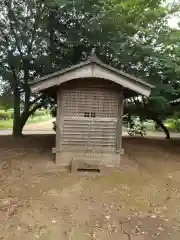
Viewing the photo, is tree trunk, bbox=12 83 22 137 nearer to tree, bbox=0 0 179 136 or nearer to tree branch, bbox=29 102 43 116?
tree, bbox=0 0 179 136

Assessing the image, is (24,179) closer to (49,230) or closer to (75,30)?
(49,230)

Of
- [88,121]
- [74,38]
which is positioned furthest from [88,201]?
[74,38]

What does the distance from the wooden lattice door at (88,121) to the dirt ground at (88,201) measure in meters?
0.97

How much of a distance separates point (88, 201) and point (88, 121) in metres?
3.10

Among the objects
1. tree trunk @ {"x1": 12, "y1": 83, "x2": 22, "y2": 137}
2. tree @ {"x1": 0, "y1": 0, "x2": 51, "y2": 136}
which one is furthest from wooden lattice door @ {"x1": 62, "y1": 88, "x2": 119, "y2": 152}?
tree trunk @ {"x1": 12, "y1": 83, "x2": 22, "y2": 137}

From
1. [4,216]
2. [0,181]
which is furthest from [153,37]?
[4,216]

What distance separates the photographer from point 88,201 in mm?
6492

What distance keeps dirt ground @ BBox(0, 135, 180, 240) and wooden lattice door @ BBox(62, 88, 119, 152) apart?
0.97 metres

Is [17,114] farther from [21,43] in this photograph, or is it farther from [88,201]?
[88,201]

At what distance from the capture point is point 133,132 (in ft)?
63.2

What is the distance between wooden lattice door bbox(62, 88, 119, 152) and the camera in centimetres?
905

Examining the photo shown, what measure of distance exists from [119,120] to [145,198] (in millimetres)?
2958

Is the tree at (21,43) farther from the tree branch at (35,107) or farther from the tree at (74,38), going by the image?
the tree branch at (35,107)

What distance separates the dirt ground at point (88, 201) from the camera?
524 centimetres
